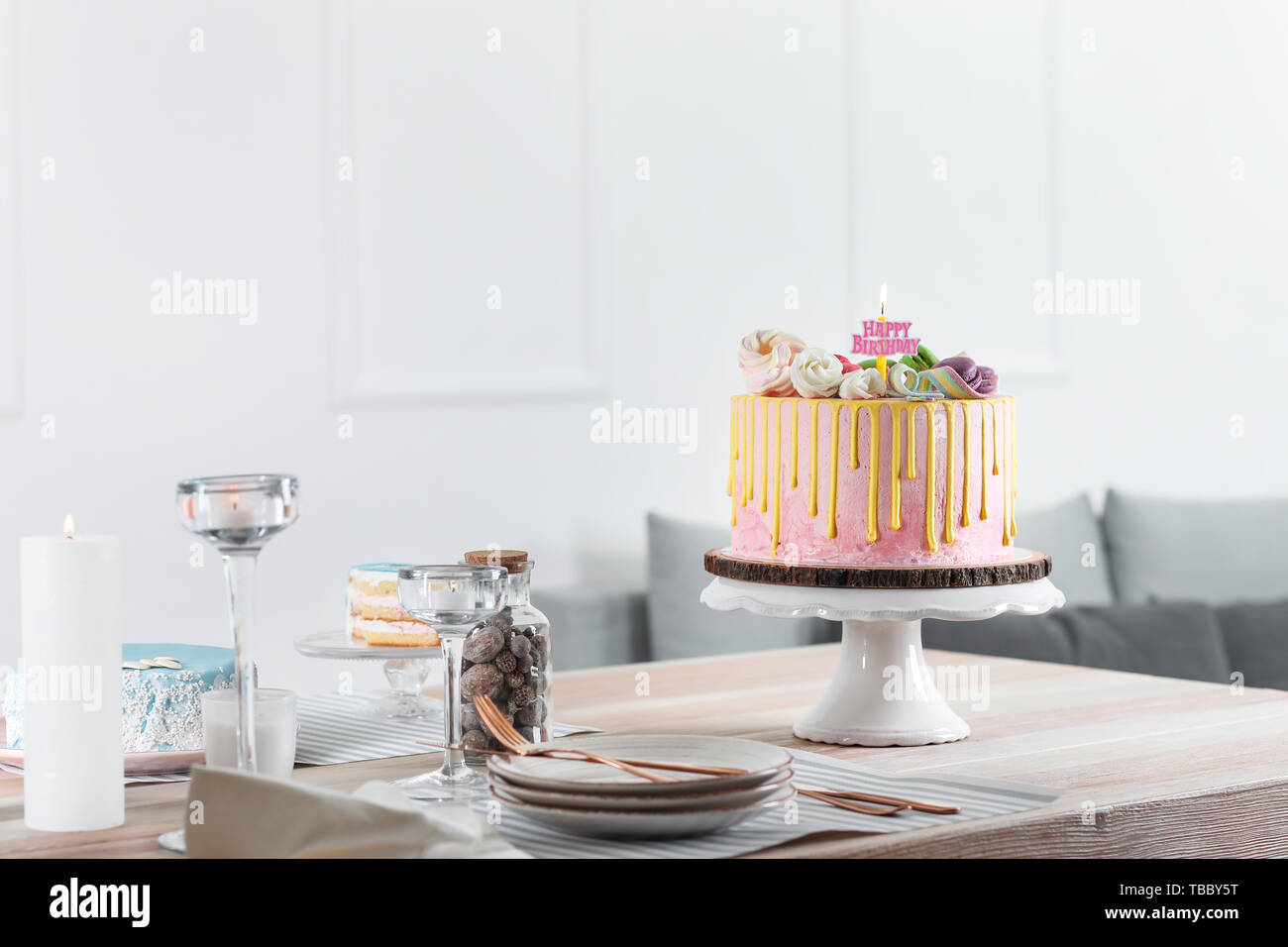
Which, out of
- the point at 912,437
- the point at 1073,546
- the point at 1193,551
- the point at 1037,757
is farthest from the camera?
the point at 1193,551

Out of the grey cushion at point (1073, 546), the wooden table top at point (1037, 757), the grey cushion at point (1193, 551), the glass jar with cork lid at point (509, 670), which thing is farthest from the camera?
the grey cushion at point (1193, 551)

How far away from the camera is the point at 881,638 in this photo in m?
1.50

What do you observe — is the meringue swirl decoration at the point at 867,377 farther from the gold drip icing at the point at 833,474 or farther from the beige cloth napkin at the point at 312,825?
the beige cloth napkin at the point at 312,825

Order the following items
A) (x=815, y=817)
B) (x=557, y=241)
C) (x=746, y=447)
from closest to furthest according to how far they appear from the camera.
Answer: (x=815, y=817)
(x=746, y=447)
(x=557, y=241)

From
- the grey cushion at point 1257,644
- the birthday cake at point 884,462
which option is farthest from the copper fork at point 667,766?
the grey cushion at point 1257,644

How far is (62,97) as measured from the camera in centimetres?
281

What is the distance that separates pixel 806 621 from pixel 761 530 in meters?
1.72

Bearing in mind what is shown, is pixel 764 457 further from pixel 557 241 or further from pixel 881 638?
pixel 557 241

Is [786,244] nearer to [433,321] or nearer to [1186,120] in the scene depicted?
[433,321]

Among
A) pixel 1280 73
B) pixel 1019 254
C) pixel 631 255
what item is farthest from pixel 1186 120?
pixel 631 255

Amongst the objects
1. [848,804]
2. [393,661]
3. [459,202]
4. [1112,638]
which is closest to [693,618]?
[1112,638]

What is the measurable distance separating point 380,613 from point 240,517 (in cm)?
56

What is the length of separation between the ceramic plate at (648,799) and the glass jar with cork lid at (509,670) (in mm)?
190

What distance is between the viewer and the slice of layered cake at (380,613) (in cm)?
153
